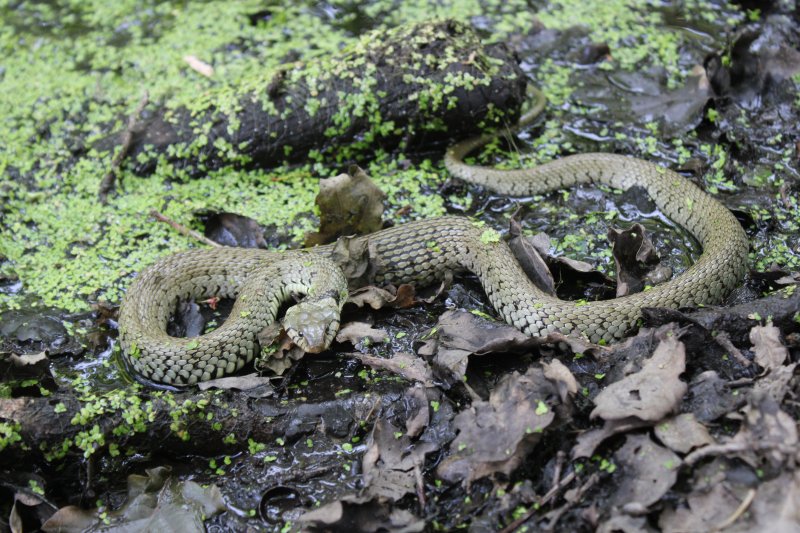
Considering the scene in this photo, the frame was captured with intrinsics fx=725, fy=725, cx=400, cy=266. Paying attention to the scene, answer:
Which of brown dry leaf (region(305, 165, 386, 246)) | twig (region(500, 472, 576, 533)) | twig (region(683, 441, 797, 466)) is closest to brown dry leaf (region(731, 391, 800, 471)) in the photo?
twig (region(683, 441, 797, 466))

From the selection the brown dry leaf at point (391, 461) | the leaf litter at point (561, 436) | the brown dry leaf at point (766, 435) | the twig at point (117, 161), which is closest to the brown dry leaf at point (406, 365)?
the leaf litter at point (561, 436)

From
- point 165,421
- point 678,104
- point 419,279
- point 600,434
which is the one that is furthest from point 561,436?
point 678,104

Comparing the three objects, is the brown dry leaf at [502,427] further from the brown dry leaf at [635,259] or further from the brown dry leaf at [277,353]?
the brown dry leaf at [635,259]

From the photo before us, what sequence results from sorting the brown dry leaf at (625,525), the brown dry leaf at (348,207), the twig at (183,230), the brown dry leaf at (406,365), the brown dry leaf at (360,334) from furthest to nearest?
the twig at (183,230)
the brown dry leaf at (348,207)
the brown dry leaf at (360,334)
the brown dry leaf at (406,365)
the brown dry leaf at (625,525)

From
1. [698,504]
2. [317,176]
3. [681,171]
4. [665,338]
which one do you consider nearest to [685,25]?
[681,171]

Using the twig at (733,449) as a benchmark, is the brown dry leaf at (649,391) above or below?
below

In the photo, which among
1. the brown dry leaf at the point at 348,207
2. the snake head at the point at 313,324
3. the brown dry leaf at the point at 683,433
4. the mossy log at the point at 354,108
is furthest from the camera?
the mossy log at the point at 354,108

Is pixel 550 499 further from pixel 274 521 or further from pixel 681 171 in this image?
pixel 681 171

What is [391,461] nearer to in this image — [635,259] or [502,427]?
[502,427]
